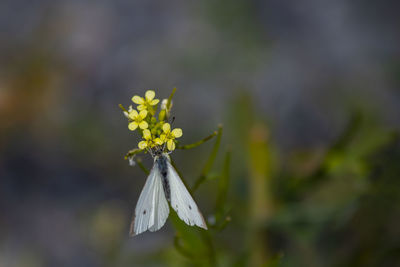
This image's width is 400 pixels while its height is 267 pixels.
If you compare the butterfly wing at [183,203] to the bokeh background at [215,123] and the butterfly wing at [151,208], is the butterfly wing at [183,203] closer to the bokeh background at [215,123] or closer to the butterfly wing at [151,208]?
the butterfly wing at [151,208]

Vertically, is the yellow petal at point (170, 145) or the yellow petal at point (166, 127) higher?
the yellow petal at point (166, 127)

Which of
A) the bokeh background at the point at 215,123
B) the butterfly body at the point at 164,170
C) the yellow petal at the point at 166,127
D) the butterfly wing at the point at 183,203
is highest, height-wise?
the bokeh background at the point at 215,123

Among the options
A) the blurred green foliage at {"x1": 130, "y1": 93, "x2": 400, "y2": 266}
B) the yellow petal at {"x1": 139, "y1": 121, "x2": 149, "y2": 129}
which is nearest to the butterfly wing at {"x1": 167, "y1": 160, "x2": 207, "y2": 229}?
the yellow petal at {"x1": 139, "y1": 121, "x2": 149, "y2": 129}

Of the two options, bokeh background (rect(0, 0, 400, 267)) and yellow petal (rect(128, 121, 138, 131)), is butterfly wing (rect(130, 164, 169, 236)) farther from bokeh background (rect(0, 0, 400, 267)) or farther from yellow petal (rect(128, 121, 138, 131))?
bokeh background (rect(0, 0, 400, 267))

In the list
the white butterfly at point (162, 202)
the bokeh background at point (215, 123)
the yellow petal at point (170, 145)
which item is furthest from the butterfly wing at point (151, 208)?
the bokeh background at point (215, 123)

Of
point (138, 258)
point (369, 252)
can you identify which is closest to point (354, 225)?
point (369, 252)

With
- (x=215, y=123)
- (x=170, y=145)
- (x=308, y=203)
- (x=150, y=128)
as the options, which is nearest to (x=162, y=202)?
(x=170, y=145)

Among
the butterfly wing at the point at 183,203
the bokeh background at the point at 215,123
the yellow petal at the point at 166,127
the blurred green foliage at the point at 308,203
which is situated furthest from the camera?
the bokeh background at the point at 215,123
